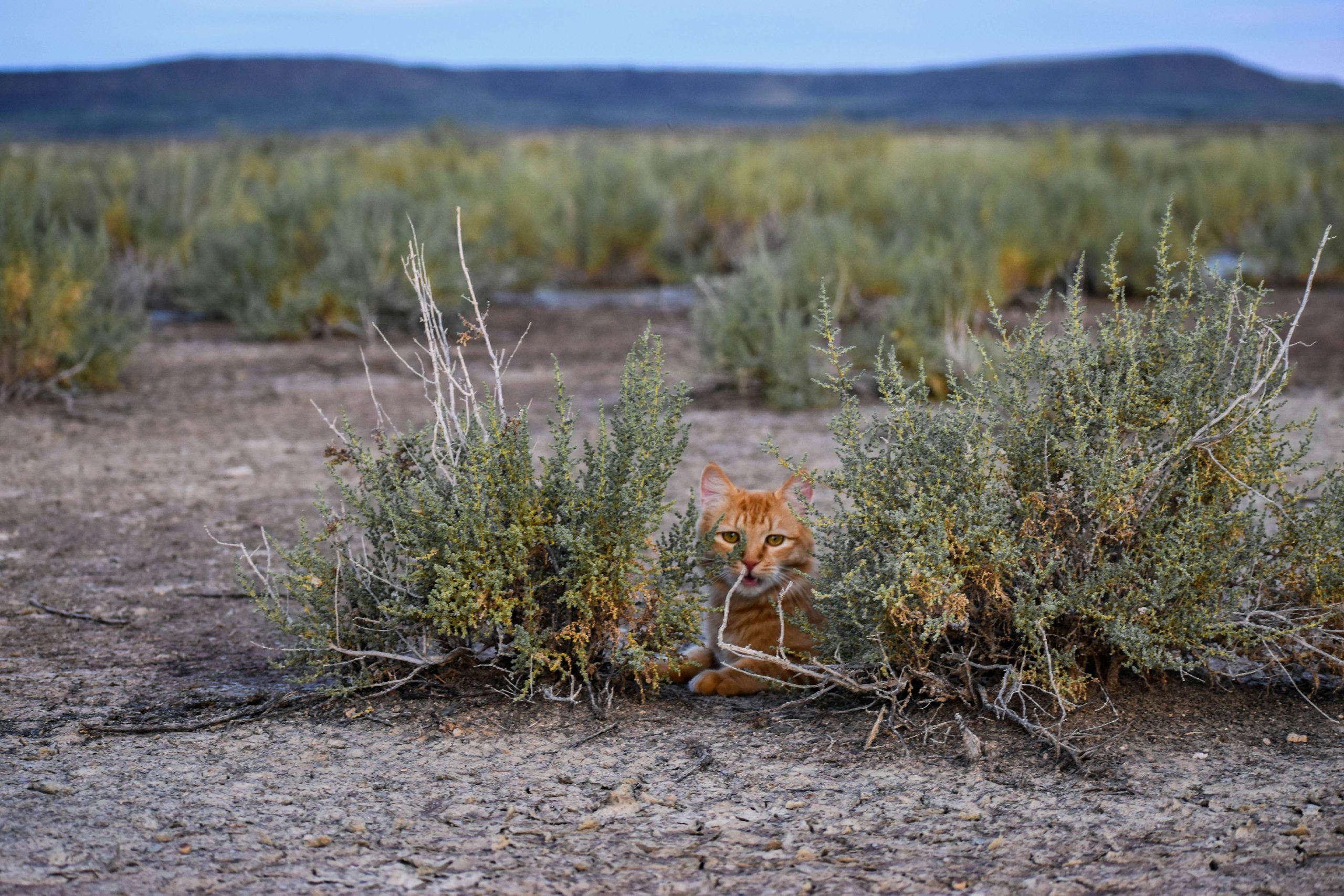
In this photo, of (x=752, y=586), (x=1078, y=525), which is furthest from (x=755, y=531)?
(x=1078, y=525)

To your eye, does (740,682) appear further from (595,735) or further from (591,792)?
(591,792)

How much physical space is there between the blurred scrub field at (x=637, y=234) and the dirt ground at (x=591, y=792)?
3.30m

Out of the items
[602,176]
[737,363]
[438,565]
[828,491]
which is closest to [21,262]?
[737,363]

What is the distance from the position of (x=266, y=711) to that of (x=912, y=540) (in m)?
2.01

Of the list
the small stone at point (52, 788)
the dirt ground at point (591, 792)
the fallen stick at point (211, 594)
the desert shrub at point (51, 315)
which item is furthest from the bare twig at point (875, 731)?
the desert shrub at point (51, 315)

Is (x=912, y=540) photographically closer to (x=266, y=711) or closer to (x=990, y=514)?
(x=990, y=514)

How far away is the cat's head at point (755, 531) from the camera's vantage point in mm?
4219

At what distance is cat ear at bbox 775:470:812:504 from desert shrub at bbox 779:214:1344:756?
0.31 feet

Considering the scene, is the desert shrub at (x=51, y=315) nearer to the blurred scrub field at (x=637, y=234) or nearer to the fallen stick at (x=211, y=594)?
the blurred scrub field at (x=637, y=234)

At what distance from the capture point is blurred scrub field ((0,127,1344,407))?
9648 mm

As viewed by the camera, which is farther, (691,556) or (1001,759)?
(691,556)

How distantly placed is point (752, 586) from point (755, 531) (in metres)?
0.18

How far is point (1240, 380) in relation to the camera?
3.95m

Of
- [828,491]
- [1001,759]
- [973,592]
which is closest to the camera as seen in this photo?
[1001,759]
